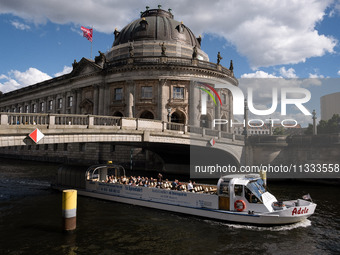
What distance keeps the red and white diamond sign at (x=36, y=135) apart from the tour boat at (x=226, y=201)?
6791mm

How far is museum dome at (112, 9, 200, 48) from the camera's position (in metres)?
52.8

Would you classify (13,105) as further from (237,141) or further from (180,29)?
(237,141)

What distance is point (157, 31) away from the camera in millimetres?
52969

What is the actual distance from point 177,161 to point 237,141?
934 centimetres

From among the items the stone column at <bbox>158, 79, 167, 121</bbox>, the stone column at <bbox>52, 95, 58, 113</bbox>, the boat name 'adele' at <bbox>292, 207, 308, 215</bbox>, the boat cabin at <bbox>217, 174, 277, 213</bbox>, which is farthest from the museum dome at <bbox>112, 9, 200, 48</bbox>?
the boat name 'adele' at <bbox>292, 207, 308, 215</bbox>

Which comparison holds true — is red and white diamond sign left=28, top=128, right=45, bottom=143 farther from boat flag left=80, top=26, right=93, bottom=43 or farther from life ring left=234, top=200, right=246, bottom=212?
boat flag left=80, top=26, right=93, bottom=43

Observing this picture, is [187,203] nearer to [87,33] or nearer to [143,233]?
[143,233]

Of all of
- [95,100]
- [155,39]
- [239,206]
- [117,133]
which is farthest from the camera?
[155,39]

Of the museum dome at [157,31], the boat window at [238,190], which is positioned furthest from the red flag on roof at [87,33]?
the boat window at [238,190]

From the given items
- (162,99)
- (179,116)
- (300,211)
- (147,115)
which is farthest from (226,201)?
(147,115)

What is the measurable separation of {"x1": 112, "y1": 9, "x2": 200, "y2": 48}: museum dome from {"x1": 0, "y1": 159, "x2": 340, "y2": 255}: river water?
38.0m

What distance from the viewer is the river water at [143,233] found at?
13.3 m

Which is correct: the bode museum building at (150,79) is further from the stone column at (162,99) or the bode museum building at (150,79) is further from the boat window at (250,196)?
the boat window at (250,196)

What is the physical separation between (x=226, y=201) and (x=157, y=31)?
41.8m
